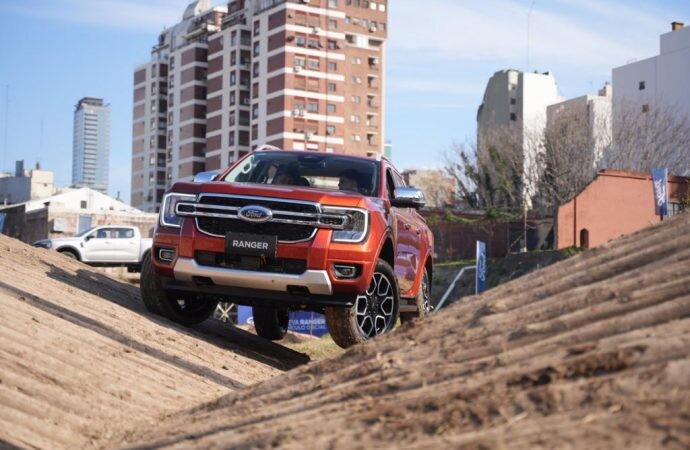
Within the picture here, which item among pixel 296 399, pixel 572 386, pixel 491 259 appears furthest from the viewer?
pixel 491 259

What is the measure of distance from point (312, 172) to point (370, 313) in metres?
1.73

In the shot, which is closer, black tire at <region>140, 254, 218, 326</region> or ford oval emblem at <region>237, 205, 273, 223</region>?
ford oval emblem at <region>237, 205, 273, 223</region>

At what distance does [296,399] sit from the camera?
5078 millimetres

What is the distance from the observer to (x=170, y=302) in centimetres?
1060

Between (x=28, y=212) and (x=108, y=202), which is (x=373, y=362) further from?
(x=108, y=202)

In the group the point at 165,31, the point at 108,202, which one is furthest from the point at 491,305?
the point at 165,31

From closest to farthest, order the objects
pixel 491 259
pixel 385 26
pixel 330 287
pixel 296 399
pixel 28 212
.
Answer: pixel 296 399, pixel 330 287, pixel 491 259, pixel 28 212, pixel 385 26

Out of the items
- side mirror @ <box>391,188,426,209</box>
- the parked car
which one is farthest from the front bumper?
side mirror @ <box>391,188,426,209</box>

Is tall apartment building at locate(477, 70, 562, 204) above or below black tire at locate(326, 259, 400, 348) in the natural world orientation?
above

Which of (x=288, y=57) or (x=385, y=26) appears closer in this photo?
(x=288, y=57)

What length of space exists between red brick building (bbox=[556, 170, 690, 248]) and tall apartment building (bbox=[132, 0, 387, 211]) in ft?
212

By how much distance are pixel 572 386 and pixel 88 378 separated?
389 centimetres

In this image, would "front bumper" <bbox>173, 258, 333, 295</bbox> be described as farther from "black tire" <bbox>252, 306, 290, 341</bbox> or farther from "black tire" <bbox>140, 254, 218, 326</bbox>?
"black tire" <bbox>252, 306, 290, 341</bbox>

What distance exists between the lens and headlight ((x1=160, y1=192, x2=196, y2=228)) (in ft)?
32.1
